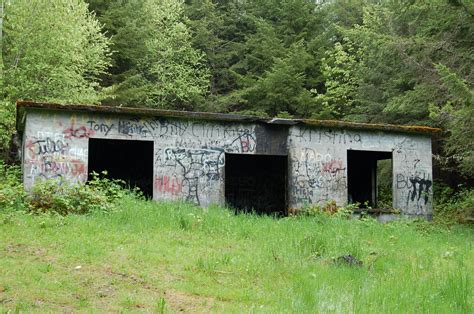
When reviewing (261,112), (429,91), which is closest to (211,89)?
(261,112)

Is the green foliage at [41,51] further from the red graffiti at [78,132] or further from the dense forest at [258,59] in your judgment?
the red graffiti at [78,132]

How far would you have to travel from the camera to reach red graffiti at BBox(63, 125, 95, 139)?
14.9 meters


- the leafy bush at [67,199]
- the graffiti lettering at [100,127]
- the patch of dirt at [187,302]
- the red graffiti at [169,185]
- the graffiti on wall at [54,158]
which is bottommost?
the patch of dirt at [187,302]

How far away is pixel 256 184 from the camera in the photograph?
2189cm

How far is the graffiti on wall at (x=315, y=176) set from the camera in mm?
16297

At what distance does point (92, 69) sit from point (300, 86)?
10522 millimetres

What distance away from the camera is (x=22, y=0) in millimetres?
22625

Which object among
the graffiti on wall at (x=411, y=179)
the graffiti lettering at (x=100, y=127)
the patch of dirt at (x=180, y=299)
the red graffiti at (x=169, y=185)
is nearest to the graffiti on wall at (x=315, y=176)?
the graffiti on wall at (x=411, y=179)

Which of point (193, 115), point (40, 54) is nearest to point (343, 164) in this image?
point (193, 115)

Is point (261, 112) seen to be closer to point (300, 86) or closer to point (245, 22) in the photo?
point (300, 86)

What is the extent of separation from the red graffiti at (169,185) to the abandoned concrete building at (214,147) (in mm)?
29

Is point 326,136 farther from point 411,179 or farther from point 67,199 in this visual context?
point 67,199

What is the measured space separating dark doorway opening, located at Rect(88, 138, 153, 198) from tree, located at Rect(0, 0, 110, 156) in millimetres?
3393

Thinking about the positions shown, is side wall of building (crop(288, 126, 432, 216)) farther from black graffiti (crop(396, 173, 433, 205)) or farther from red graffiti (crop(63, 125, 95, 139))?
red graffiti (crop(63, 125, 95, 139))
